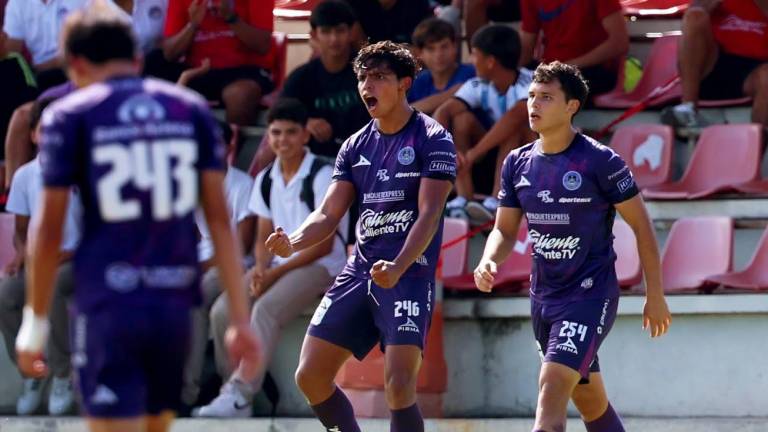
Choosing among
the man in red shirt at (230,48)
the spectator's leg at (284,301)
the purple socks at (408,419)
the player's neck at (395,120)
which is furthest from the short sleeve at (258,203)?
the purple socks at (408,419)

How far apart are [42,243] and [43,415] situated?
216 inches

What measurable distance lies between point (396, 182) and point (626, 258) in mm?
2819

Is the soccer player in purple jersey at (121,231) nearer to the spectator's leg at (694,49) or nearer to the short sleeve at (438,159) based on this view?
the short sleeve at (438,159)

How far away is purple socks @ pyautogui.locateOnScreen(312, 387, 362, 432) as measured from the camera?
757cm

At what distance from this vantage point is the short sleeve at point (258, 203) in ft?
33.3

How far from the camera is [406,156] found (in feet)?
24.6

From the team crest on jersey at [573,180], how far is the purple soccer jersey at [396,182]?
0.53m

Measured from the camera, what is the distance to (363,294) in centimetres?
752

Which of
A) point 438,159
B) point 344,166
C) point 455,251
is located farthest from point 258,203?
point 438,159

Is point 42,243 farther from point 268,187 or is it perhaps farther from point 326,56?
point 326,56

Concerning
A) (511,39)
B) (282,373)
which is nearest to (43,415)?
(282,373)

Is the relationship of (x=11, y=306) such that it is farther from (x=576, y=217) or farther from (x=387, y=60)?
(x=576, y=217)

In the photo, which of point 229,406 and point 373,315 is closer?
point 373,315

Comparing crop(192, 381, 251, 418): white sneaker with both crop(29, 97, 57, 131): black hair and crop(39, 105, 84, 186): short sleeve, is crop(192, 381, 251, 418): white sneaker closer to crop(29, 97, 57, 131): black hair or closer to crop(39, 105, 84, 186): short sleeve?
crop(29, 97, 57, 131): black hair
